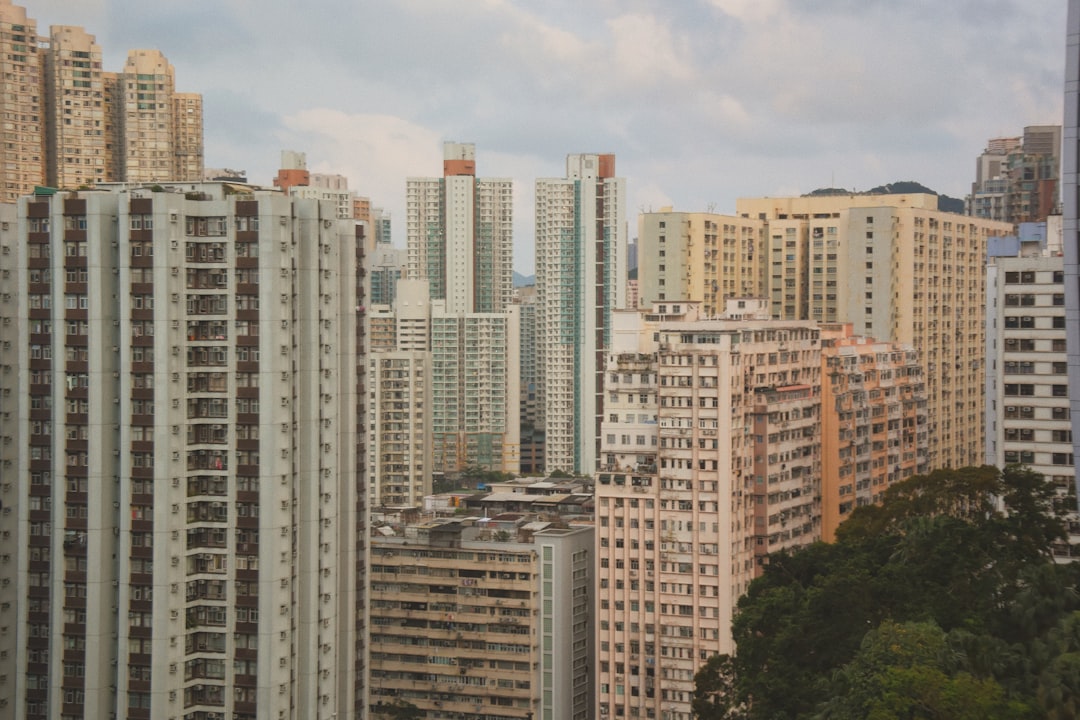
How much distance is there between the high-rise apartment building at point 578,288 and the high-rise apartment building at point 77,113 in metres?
42.1

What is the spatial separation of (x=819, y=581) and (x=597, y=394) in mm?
93319

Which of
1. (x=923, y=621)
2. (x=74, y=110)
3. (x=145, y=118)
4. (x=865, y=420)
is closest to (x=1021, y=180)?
(x=865, y=420)

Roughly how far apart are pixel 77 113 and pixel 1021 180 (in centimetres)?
6180

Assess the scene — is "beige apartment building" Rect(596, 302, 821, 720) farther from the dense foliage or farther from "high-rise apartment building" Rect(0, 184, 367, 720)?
"high-rise apartment building" Rect(0, 184, 367, 720)

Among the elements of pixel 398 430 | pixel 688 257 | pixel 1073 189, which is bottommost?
pixel 398 430

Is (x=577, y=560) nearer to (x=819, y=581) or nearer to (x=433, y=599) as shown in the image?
(x=433, y=599)

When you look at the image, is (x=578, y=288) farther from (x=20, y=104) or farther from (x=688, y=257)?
(x=20, y=104)

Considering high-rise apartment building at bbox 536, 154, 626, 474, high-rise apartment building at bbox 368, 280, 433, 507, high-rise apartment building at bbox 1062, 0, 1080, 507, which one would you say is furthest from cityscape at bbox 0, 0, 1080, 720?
high-rise apartment building at bbox 536, 154, 626, 474

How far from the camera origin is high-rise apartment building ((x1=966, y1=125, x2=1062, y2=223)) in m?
96.5

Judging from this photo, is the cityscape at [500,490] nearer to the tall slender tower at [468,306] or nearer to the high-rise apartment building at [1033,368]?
the high-rise apartment building at [1033,368]

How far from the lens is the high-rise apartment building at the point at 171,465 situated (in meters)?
48.1

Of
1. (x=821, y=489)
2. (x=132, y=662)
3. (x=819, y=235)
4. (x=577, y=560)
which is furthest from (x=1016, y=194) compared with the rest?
(x=132, y=662)

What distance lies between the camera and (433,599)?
69.4 m

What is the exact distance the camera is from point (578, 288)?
457 feet
